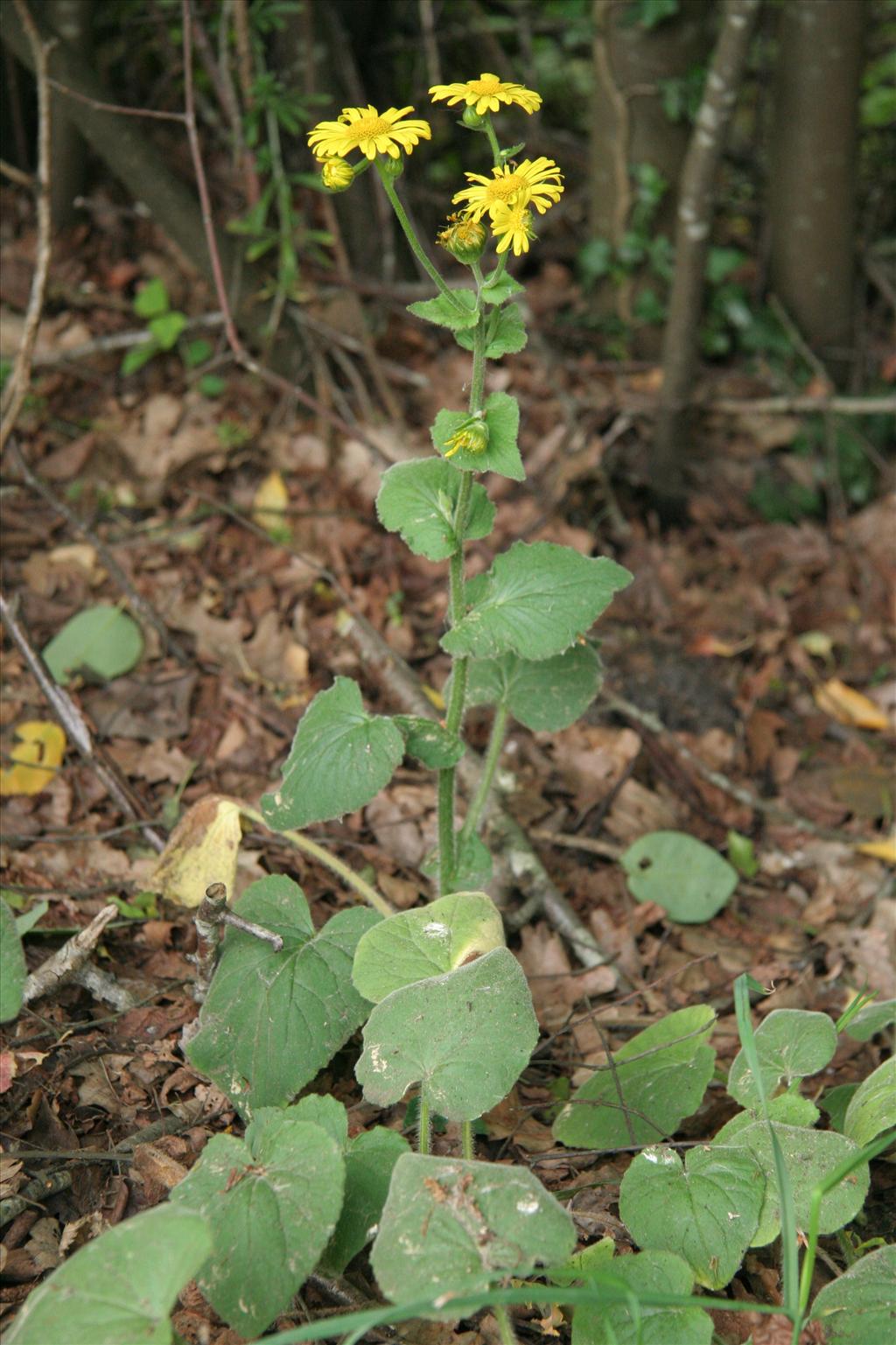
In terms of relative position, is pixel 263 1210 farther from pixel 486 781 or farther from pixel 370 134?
pixel 370 134

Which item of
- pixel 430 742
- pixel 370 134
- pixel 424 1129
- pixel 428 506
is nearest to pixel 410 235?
pixel 370 134

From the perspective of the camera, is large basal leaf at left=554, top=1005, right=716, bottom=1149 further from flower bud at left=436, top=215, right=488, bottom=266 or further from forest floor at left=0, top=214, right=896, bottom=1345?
flower bud at left=436, top=215, right=488, bottom=266

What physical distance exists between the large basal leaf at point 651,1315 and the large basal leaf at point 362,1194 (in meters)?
0.31

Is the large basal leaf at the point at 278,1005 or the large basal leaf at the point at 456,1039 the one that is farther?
the large basal leaf at the point at 278,1005

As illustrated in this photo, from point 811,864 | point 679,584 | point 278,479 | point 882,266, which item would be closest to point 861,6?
point 882,266

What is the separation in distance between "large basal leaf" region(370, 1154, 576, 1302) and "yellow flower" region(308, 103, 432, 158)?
139 centimetres

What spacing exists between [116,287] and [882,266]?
268 centimetres

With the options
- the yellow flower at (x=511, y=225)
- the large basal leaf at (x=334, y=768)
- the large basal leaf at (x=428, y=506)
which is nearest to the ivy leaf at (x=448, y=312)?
Answer: the yellow flower at (x=511, y=225)

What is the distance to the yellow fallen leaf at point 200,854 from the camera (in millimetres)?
2072

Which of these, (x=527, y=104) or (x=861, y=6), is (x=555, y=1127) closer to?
(x=527, y=104)

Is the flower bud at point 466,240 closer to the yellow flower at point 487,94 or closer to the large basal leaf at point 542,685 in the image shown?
the yellow flower at point 487,94

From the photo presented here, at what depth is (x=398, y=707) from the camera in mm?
2740

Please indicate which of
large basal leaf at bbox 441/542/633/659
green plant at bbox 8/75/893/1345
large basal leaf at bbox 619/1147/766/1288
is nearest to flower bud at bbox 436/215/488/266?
green plant at bbox 8/75/893/1345

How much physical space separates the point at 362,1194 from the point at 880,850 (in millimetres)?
1745
